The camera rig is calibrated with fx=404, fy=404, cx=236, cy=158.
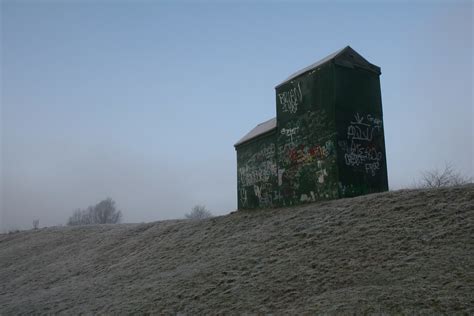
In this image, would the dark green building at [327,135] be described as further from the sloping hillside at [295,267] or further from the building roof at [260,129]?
the sloping hillside at [295,267]

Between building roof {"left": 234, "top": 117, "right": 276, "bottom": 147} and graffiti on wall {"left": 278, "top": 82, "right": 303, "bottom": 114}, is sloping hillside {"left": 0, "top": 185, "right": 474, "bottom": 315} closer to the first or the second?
building roof {"left": 234, "top": 117, "right": 276, "bottom": 147}

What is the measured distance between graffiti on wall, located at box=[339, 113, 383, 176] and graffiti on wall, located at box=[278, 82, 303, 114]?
210cm

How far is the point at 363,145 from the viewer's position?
13.3 metres

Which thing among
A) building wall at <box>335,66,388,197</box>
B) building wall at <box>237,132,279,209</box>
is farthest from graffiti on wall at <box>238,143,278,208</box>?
building wall at <box>335,66,388,197</box>

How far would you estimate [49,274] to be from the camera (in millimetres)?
15672

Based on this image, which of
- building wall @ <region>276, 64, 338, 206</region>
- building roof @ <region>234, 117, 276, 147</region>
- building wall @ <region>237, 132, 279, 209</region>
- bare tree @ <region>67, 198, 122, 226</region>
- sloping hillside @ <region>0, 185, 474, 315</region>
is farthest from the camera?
bare tree @ <region>67, 198, 122, 226</region>

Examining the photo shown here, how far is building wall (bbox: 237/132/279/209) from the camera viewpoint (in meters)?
15.0

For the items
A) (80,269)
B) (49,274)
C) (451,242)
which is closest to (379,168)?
(451,242)

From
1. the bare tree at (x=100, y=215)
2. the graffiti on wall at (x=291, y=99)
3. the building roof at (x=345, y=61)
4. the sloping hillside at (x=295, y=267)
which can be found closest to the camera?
the sloping hillside at (x=295, y=267)

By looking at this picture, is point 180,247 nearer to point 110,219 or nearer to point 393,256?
point 393,256

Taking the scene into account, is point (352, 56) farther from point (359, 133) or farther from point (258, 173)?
point (258, 173)

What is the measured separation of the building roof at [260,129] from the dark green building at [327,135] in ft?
0.98

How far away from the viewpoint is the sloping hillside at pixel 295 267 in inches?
264

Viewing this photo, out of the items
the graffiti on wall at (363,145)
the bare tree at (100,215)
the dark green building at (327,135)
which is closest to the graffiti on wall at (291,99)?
the dark green building at (327,135)
